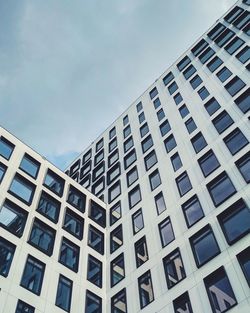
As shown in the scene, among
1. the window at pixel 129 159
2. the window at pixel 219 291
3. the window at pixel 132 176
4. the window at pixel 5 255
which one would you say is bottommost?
the window at pixel 219 291

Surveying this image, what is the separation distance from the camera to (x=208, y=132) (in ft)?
109

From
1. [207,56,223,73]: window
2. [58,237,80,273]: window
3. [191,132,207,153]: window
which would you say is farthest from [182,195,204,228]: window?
[207,56,223,73]: window

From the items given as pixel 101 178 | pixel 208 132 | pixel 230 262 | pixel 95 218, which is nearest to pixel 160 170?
pixel 208 132

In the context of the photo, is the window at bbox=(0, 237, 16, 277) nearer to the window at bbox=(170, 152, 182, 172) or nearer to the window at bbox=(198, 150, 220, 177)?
the window at bbox=(170, 152, 182, 172)

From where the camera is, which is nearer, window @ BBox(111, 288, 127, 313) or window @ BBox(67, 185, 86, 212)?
window @ BBox(111, 288, 127, 313)

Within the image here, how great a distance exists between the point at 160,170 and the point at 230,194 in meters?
10.4

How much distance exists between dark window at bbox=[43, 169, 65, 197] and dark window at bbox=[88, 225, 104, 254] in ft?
15.6

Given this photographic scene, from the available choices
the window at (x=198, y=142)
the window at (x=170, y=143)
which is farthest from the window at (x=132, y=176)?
the window at (x=198, y=142)

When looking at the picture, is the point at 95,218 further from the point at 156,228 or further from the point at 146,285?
the point at 146,285

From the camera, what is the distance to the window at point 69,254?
1152 inches

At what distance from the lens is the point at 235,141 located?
2964 centimetres

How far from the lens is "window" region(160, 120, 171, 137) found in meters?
39.7

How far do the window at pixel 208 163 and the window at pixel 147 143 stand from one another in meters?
10.2

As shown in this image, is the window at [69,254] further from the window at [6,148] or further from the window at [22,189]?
the window at [6,148]
